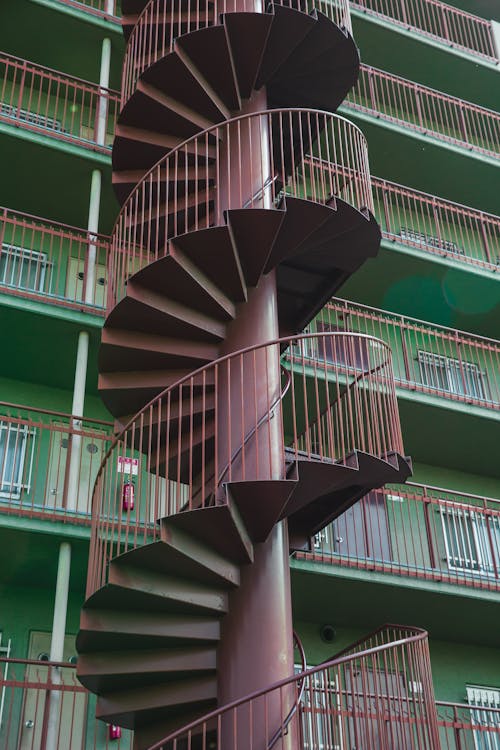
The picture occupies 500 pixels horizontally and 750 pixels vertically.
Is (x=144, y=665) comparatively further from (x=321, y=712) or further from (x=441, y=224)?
(x=441, y=224)

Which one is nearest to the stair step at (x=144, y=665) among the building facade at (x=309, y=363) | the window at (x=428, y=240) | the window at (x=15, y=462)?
the building facade at (x=309, y=363)

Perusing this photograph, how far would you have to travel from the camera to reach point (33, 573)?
32.8ft

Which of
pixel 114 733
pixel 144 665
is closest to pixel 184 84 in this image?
pixel 144 665

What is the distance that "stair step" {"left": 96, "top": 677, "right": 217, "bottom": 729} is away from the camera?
7.44 m

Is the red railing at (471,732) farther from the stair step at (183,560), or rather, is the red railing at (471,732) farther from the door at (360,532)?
the stair step at (183,560)

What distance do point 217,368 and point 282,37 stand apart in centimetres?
448

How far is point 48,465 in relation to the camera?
375 inches

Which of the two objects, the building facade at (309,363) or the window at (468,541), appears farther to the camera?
the window at (468,541)

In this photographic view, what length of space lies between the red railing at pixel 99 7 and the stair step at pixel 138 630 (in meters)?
10.1

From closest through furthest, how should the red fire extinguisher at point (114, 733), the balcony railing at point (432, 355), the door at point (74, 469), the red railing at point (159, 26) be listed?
the red fire extinguisher at point (114, 733) < the door at point (74, 469) < the red railing at point (159, 26) < the balcony railing at point (432, 355)

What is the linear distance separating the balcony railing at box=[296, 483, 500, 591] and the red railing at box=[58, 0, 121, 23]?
28.0 feet

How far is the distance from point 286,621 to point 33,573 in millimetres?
3692

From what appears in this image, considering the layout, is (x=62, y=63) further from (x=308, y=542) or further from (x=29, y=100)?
(x=308, y=542)

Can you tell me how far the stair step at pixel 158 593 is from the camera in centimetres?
717
